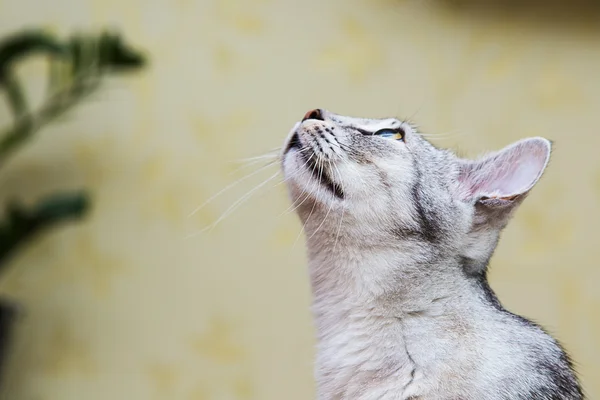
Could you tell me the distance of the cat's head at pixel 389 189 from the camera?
75cm

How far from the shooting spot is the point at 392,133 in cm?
83

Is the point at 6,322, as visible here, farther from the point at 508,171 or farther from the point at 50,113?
the point at 508,171

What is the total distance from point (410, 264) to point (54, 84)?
1276 mm

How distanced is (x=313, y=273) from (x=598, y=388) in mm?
1238

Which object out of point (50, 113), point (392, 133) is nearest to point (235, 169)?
point (50, 113)

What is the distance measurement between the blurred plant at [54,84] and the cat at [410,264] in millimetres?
1049

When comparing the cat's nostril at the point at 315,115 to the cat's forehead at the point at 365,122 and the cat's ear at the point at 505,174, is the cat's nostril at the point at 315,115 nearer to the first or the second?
the cat's forehead at the point at 365,122

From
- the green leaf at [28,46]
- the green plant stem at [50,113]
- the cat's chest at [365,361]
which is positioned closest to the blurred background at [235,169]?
the green plant stem at [50,113]

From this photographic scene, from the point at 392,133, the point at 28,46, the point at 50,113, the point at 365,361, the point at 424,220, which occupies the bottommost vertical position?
the point at 365,361

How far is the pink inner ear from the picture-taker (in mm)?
719

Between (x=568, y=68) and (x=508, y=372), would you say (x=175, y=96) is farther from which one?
(x=508, y=372)

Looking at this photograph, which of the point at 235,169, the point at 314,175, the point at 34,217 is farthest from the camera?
the point at 34,217

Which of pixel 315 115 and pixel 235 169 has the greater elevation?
pixel 235 169

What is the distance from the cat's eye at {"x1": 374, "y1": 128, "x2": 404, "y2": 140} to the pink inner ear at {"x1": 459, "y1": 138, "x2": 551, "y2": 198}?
8cm
